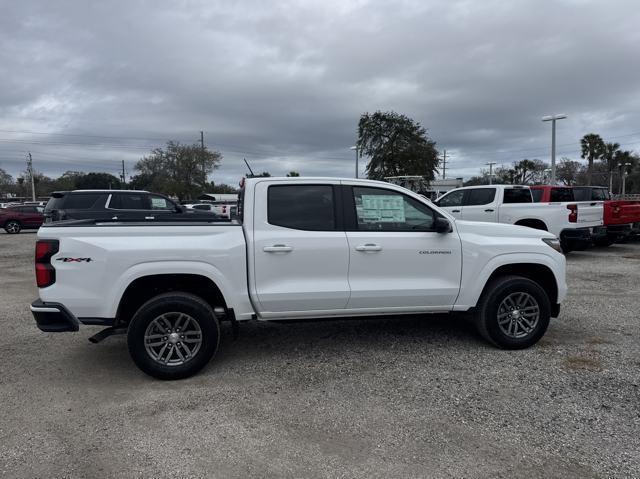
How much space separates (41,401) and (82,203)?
9.60 m

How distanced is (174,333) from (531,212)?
404 inches

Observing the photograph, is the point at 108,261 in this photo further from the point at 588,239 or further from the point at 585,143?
the point at 585,143

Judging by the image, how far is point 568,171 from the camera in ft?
216

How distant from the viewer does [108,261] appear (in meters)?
3.88

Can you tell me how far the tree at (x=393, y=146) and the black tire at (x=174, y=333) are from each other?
29371 mm

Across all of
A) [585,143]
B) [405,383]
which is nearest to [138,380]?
[405,383]

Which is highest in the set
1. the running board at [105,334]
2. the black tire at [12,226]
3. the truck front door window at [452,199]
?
the truck front door window at [452,199]

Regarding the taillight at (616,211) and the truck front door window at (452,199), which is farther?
the truck front door window at (452,199)

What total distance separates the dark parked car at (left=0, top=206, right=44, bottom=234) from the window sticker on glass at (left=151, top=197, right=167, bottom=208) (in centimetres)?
1285

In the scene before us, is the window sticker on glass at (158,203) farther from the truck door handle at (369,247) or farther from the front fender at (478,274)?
the front fender at (478,274)

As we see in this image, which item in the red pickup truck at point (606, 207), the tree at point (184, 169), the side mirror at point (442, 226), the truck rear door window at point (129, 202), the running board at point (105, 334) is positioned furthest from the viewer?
the tree at point (184, 169)

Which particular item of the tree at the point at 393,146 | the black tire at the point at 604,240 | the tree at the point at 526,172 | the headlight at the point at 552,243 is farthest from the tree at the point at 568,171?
the headlight at the point at 552,243

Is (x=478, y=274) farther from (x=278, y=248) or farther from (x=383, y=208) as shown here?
(x=278, y=248)

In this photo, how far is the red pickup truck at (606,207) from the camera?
11.6 metres
